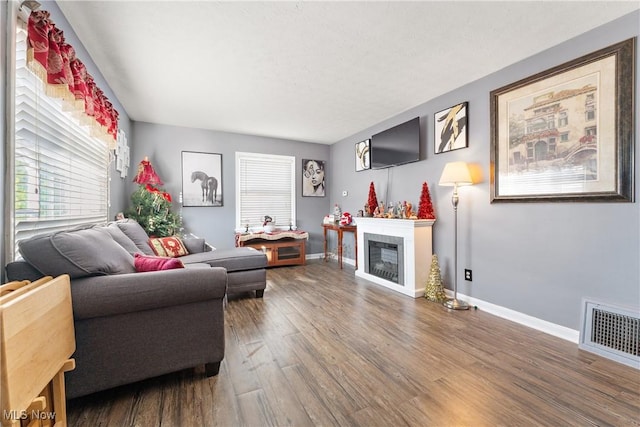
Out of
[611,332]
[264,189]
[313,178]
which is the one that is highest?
[313,178]

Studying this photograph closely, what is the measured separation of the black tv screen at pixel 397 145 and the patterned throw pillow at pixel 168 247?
3.00m

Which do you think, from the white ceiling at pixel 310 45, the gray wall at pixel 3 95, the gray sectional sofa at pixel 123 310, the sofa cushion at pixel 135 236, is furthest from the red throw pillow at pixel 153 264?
the white ceiling at pixel 310 45

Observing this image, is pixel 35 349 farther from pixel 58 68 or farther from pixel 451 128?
pixel 451 128

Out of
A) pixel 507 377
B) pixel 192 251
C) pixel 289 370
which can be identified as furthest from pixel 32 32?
pixel 507 377

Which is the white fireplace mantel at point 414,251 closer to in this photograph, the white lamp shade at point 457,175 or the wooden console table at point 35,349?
the white lamp shade at point 457,175

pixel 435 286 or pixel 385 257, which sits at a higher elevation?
pixel 385 257

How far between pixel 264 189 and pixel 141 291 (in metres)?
3.72

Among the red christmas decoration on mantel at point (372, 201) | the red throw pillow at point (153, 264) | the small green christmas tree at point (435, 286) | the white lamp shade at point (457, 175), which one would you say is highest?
the white lamp shade at point (457, 175)

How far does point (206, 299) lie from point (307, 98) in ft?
8.43

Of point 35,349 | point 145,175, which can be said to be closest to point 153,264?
point 35,349

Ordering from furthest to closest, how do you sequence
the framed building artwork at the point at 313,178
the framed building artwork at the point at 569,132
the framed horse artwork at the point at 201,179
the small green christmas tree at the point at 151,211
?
the framed building artwork at the point at 313,178 < the framed horse artwork at the point at 201,179 < the small green christmas tree at the point at 151,211 < the framed building artwork at the point at 569,132

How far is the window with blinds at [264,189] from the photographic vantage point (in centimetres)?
479

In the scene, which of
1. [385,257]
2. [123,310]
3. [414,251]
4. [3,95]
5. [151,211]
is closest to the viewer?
[3,95]

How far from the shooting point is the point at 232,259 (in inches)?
115
